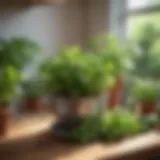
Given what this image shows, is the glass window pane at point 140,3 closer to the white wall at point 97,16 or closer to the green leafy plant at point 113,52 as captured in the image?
the white wall at point 97,16

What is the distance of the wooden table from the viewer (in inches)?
61.7

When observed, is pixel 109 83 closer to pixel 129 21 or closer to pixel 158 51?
pixel 158 51

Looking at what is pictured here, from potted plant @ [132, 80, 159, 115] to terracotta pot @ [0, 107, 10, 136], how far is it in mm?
577

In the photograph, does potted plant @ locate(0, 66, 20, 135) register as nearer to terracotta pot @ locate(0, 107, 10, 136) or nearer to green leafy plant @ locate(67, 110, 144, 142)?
terracotta pot @ locate(0, 107, 10, 136)

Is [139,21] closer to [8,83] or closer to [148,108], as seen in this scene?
[148,108]

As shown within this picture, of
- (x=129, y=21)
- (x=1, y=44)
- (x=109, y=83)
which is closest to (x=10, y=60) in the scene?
(x=1, y=44)

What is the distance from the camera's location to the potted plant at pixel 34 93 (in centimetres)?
211

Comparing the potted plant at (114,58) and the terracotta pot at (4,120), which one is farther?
the potted plant at (114,58)

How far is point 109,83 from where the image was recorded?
188 centimetres

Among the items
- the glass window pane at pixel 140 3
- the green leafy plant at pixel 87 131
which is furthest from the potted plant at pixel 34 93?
the glass window pane at pixel 140 3

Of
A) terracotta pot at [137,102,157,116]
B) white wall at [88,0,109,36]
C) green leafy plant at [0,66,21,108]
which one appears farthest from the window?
green leafy plant at [0,66,21,108]

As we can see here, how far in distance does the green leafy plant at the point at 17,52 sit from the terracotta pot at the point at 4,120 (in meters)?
Answer: 0.22

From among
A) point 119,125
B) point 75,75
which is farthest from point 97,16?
point 119,125

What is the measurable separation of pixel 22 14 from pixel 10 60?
33 cm
